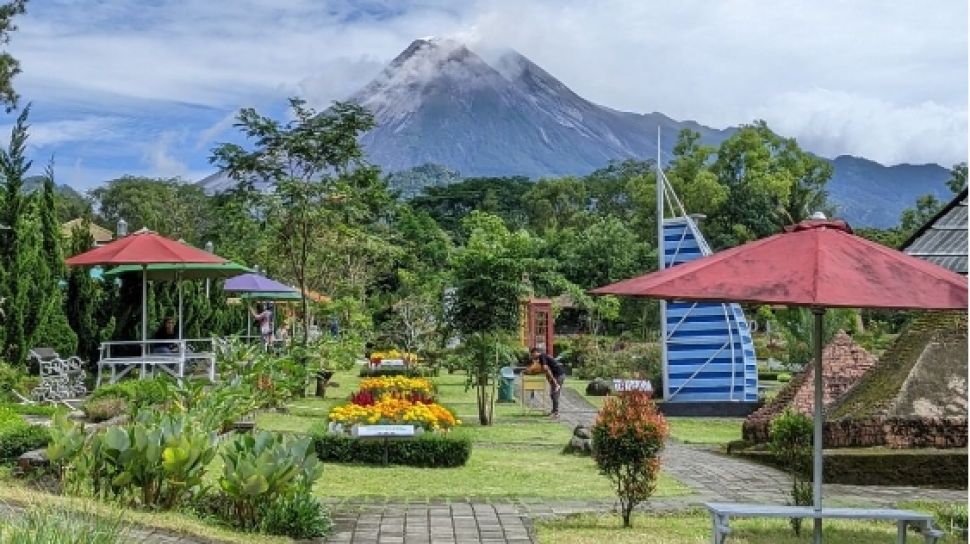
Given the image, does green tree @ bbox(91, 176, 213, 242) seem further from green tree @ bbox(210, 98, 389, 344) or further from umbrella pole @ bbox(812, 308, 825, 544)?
umbrella pole @ bbox(812, 308, 825, 544)

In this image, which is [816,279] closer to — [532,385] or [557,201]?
[532,385]

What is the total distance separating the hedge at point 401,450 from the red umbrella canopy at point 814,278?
487 centimetres

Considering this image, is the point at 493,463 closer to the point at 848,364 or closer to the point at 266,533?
the point at 266,533

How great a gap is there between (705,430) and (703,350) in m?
4.03

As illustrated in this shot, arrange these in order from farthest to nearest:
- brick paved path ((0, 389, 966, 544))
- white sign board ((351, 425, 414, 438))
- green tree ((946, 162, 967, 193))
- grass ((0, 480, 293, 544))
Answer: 1. green tree ((946, 162, 967, 193))
2. white sign board ((351, 425, 414, 438))
3. brick paved path ((0, 389, 966, 544))
4. grass ((0, 480, 293, 544))

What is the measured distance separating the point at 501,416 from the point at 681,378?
4.61 meters

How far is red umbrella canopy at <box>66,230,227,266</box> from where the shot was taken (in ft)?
52.5

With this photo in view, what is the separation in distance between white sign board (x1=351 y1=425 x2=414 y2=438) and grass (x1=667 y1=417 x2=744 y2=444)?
5403mm

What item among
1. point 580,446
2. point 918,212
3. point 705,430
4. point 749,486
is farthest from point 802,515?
point 918,212

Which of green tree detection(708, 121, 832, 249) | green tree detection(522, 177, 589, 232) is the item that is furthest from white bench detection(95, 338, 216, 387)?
green tree detection(522, 177, 589, 232)

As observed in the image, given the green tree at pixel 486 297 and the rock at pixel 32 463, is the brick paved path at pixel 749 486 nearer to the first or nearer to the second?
the green tree at pixel 486 297

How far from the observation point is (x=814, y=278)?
21.2ft

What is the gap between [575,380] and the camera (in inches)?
1161

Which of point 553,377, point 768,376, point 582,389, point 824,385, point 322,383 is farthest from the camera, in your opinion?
point 768,376
